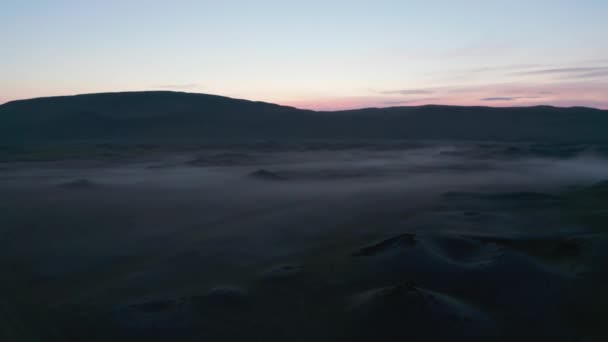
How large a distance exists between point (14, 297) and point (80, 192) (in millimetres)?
12013

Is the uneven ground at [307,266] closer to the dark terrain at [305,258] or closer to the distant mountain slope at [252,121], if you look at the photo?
the dark terrain at [305,258]

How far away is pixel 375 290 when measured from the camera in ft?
23.3

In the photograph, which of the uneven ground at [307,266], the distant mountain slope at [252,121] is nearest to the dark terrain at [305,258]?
the uneven ground at [307,266]

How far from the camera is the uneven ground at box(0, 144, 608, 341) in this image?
6086mm

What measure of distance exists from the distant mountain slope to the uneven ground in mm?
52371

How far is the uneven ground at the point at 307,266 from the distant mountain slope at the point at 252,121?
172ft

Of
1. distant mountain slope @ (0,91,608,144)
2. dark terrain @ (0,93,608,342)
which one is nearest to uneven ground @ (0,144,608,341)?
dark terrain @ (0,93,608,342)

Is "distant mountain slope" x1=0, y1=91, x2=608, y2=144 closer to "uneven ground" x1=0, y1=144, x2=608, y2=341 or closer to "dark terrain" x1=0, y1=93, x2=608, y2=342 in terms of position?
"dark terrain" x1=0, y1=93, x2=608, y2=342

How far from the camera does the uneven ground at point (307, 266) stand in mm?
6086

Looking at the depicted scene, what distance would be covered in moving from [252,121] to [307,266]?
7407 cm

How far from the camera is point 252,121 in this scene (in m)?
81.3

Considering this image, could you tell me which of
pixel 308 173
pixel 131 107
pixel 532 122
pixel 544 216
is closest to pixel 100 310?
pixel 544 216

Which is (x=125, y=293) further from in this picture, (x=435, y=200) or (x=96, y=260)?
(x=435, y=200)

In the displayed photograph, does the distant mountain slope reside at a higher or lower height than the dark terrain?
higher
